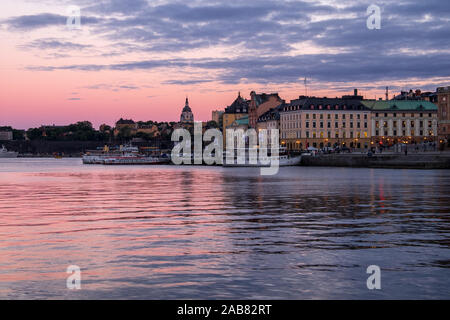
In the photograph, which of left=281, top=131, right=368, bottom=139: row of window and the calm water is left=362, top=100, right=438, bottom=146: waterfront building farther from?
the calm water

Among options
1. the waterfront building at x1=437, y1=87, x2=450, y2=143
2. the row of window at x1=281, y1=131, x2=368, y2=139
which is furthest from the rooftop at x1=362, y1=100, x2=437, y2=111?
the waterfront building at x1=437, y1=87, x2=450, y2=143

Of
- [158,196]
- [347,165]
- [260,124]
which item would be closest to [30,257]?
[158,196]

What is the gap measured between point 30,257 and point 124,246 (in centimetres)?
297

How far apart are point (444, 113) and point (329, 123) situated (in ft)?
163

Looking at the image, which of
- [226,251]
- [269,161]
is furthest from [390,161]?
[226,251]

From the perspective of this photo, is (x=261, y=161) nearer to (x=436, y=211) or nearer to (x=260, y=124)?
(x=260, y=124)

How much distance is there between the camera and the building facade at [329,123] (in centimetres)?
16875

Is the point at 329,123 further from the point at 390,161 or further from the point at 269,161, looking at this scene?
the point at 390,161

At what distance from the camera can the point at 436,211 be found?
29.9m

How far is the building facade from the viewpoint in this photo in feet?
554

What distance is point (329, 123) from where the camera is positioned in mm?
170500

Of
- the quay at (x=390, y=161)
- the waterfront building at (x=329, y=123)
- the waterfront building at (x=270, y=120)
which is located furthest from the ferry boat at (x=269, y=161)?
the waterfront building at (x=270, y=120)

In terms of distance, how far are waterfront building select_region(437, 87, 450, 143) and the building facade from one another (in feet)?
157

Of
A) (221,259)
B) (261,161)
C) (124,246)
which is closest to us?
(221,259)
